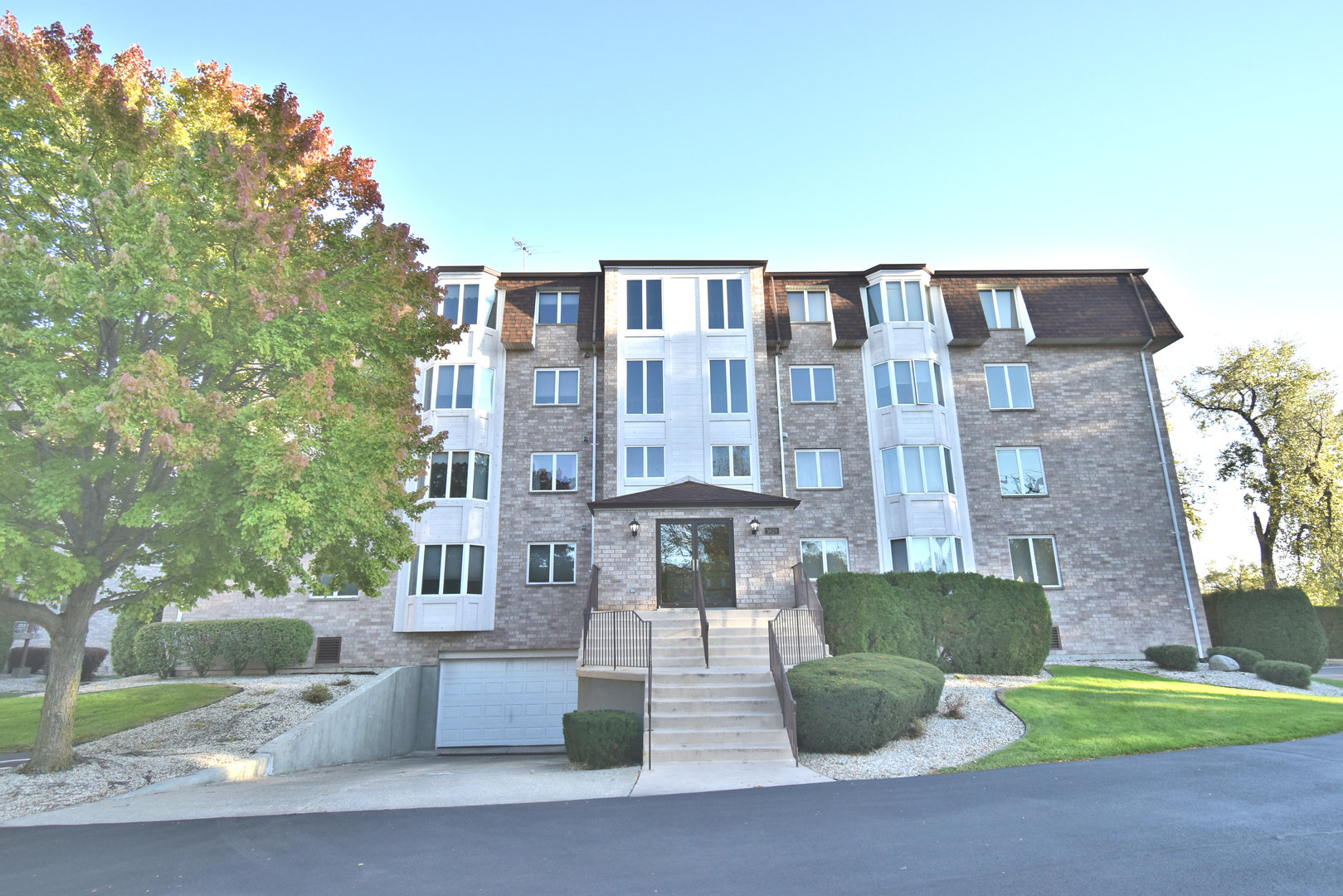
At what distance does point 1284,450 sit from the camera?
85.8ft

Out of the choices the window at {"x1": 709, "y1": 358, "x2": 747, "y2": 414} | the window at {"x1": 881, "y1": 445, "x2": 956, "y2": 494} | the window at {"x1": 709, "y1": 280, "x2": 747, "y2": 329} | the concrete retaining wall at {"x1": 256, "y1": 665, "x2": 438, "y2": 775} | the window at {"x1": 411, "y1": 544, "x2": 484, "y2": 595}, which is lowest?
the concrete retaining wall at {"x1": 256, "y1": 665, "x2": 438, "y2": 775}

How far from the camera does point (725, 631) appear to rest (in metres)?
15.1

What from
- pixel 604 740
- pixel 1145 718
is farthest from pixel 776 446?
pixel 604 740

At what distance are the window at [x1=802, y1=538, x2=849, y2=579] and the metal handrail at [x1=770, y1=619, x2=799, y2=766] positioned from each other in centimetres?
976

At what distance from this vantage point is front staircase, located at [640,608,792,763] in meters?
10.3

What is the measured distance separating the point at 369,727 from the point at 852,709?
454 inches

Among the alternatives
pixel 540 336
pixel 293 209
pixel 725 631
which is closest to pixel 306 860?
pixel 293 209

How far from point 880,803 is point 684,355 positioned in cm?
1636

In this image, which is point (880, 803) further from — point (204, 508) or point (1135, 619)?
point (1135, 619)

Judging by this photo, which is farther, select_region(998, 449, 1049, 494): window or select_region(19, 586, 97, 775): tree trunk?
select_region(998, 449, 1049, 494): window

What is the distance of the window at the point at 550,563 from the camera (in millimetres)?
21312

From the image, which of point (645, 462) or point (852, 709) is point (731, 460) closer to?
point (645, 462)

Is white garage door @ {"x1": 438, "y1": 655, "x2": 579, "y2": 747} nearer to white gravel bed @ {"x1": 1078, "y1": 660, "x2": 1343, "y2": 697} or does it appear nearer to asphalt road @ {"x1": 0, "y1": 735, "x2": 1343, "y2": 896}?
asphalt road @ {"x1": 0, "y1": 735, "x2": 1343, "y2": 896}

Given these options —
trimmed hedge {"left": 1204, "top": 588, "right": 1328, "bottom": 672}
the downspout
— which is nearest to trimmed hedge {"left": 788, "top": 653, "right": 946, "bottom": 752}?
the downspout
